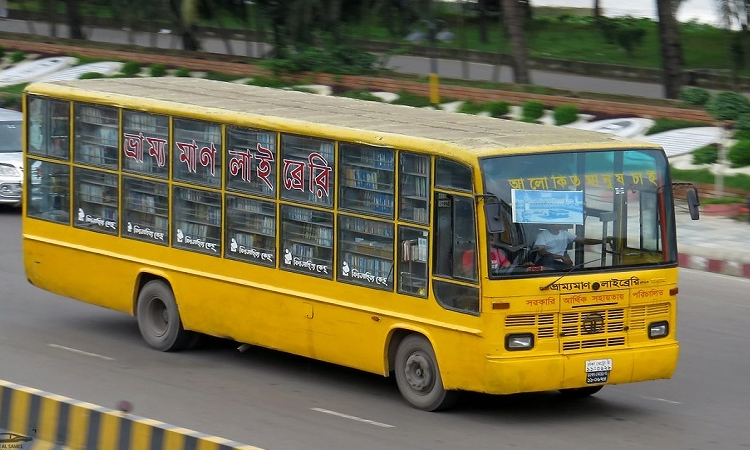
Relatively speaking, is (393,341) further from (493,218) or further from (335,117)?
(335,117)

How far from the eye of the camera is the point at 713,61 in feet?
142

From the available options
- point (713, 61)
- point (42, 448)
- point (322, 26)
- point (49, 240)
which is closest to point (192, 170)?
point (49, 240)

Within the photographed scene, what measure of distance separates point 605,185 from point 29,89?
6344 mm

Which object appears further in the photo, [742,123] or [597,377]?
[742,123]

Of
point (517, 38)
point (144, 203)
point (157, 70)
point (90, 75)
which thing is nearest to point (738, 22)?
point (517, 38)

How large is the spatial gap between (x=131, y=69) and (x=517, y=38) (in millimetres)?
9660

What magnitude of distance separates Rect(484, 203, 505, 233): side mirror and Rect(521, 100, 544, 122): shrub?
605 inches

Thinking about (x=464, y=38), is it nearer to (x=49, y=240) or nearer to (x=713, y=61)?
(x=713, y=61)

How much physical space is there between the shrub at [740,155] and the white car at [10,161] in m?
11.1

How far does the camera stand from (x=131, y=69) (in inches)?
1316

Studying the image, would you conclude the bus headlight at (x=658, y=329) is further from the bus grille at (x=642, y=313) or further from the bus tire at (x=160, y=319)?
the bus tire at (x=160, y=319)

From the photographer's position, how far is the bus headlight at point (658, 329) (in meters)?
10.4

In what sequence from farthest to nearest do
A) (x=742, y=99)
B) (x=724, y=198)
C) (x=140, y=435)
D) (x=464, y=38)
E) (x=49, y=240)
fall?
(x=464, y=38)
(x=742, y=99)
(x=724, y=198)
(x=49, y=240)
(x=140, y=435)

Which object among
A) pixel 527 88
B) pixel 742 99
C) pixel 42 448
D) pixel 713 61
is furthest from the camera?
pixel 713 61
